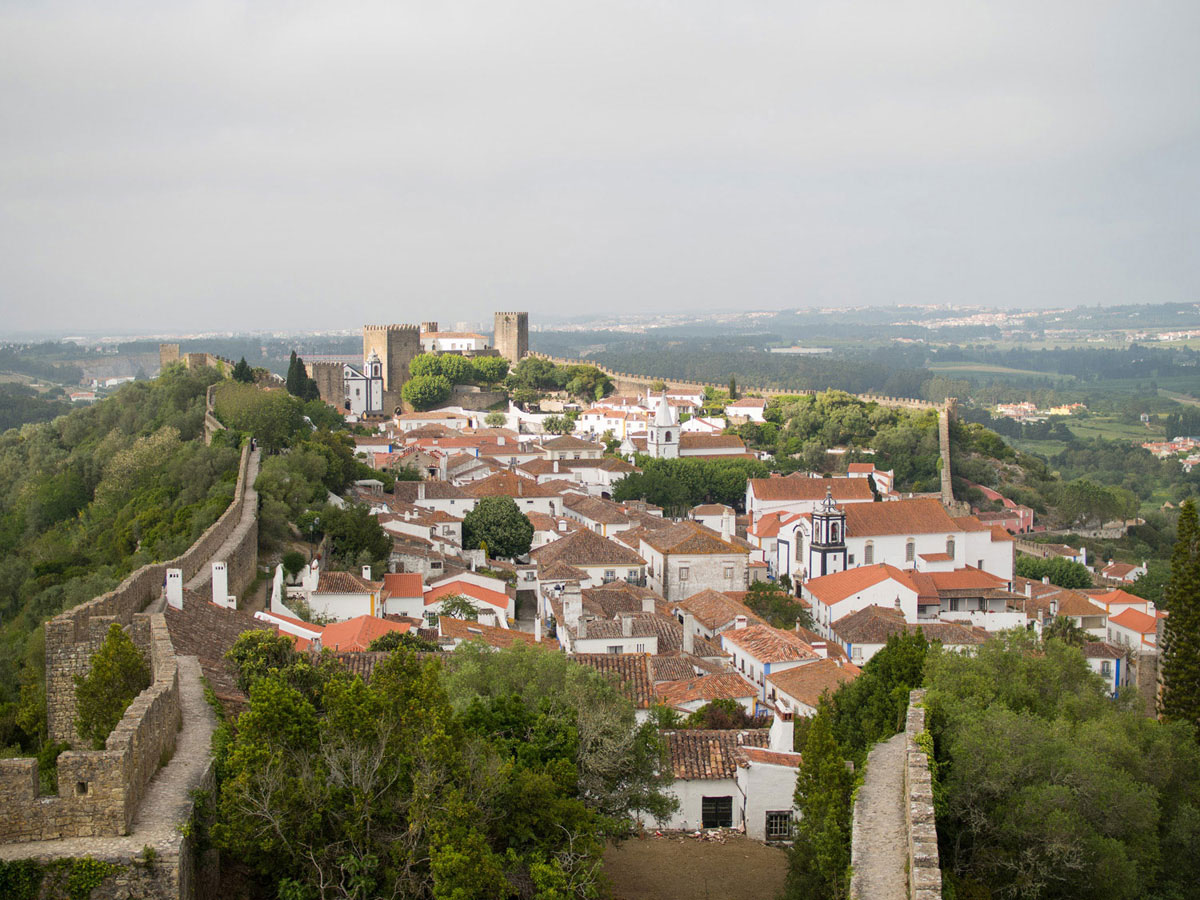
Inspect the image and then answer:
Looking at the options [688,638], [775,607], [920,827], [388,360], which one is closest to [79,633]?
[920,827]

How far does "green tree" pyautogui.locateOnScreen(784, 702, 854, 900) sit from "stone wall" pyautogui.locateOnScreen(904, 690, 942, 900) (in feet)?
1.58

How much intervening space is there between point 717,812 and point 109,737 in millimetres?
6979

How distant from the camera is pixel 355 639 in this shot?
16.7 meters

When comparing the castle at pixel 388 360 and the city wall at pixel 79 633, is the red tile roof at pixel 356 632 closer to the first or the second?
the city wall at pixel 79 633

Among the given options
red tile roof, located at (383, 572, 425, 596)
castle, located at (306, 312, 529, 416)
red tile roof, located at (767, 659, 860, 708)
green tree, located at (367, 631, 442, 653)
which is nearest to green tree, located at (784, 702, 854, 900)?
green tree, located at (367, 631, 442, 653)

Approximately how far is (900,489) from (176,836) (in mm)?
43856

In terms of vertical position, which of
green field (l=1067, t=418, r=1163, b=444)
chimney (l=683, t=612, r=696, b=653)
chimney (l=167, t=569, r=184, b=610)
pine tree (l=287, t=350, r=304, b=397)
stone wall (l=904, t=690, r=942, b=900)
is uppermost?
pine tree (l=287, t=350, r=304, b=397)

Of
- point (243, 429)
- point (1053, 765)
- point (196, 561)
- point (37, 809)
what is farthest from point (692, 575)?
point (37, 809)

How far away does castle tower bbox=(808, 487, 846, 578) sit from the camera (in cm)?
3150

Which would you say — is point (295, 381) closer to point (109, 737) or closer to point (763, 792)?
point (763, 792)

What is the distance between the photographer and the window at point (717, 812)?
1219cm

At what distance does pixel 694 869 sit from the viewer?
10906 millimetres

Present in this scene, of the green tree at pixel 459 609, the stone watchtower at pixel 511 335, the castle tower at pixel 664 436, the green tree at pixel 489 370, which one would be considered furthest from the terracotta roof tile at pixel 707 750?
the stone watchtower at pixel 511 335

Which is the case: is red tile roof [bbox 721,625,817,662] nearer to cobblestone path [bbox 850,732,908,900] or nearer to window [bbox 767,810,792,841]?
window [bbox 767,810,792,841]
